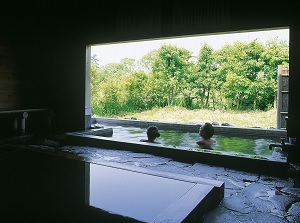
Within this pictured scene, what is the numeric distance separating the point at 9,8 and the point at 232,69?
9.10m

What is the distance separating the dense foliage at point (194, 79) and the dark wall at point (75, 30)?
6.28 m

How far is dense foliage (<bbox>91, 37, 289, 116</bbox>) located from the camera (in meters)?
11.9

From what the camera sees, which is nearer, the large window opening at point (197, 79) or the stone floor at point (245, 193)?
the stone floor at point (245, 193)

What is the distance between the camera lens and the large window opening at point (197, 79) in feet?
38.9

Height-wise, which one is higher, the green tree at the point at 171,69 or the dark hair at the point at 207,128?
the green tree at the point at 171,69

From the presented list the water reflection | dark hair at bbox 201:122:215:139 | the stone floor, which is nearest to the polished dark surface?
the stone floor

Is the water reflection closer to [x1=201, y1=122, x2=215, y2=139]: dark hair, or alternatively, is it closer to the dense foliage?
[x1=201, y1=122, x2=215, y2=139]: dark hair

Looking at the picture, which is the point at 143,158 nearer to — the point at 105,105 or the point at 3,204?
the point at 3,204

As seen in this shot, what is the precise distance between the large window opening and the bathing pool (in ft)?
8.44

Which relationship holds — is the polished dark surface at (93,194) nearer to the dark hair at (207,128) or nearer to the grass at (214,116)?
the dark hair at (207,128)

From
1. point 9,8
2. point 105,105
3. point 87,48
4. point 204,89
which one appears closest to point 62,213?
point 87,48

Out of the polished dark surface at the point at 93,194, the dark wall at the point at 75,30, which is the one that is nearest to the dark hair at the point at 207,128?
the dark wall at the point at 75,30

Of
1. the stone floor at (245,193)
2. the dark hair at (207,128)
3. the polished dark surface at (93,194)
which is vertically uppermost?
the dark hair at (207,128)

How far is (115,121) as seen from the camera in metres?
10.8
